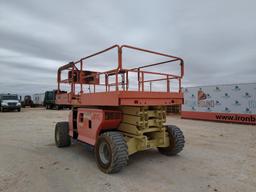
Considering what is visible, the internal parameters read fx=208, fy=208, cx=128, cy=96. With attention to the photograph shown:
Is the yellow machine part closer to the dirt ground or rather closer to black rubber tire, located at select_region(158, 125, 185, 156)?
black rubber tire, located at select_region(158, 125, 185, 156)

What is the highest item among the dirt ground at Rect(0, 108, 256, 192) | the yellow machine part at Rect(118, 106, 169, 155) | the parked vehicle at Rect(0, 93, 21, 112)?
the parked vehicle at Rect(0, 93, 21, 112)

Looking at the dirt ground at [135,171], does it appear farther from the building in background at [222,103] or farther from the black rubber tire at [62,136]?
the building in background at [222,103]

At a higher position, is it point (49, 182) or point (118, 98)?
point (118, 98)

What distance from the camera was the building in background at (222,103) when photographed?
539 inches

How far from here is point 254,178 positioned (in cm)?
430

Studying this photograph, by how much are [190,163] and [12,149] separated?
5412mm

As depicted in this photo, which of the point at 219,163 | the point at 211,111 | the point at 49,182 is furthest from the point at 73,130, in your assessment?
the point at 211,111

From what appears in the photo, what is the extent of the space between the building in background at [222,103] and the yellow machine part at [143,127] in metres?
10.3

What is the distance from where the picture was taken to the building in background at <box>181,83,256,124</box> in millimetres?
13688

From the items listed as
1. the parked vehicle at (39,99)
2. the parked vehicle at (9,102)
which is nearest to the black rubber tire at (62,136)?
the parked vehicle at (9,102)

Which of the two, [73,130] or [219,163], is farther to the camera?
[73,130]

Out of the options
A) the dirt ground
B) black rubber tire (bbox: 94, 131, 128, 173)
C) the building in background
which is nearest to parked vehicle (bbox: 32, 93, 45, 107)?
the building in background

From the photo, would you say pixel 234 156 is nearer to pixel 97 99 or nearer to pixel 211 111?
pixel 97 99

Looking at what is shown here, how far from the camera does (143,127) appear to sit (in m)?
5.05
